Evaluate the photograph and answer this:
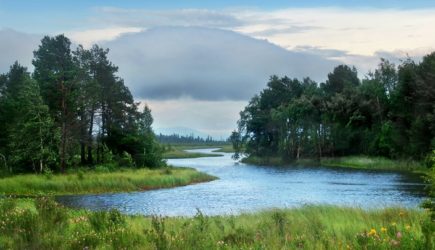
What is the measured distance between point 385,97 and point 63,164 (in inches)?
2784

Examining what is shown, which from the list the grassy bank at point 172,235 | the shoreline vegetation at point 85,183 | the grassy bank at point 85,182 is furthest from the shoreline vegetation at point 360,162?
the grassy bank at point 172,235

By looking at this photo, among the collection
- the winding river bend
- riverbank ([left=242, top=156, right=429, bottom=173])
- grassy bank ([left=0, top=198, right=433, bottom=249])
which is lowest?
the winding river bend

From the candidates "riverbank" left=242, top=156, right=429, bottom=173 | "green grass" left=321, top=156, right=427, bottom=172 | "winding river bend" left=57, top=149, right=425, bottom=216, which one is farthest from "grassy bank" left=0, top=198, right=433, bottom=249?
"green grass" left=321, top=156, right=427, bottom=172

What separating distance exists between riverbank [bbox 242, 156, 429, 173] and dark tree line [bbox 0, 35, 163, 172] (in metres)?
38.9

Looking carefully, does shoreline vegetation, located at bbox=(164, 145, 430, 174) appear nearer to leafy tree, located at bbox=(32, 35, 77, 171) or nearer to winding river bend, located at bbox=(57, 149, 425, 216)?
winding river bend, located at bbox=(57, 149, 425, 216)

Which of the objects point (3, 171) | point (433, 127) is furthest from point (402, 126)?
point (3, 171)

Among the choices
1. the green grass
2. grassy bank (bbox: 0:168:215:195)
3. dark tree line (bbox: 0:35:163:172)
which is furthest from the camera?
the green grass

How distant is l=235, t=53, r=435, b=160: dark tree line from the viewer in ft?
296

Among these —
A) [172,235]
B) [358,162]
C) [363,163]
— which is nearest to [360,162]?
[358,162]

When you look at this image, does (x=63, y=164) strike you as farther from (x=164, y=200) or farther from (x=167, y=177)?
(x=164, y=200)

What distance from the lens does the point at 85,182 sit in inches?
2037

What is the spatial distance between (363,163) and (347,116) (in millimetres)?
19232

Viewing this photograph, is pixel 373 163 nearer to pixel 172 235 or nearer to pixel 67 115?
pixel 67 115

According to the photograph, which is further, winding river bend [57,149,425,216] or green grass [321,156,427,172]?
green grass [321,156,427,172]
